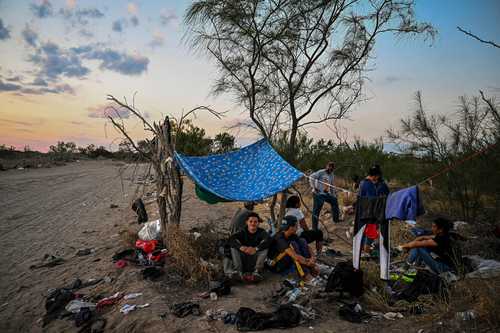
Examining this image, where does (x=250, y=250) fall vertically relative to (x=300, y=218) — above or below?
below

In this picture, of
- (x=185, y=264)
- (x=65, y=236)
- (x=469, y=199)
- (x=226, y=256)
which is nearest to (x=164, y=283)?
(x=185, y=264)

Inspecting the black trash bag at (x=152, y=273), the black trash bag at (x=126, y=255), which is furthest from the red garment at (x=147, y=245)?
the black trash bag at (x=152, y=273)

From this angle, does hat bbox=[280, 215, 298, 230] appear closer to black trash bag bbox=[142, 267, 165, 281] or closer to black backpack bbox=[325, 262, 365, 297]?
black backpack bbox=[325, 262, 365, 297]

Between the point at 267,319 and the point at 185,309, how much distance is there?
2.93 feet

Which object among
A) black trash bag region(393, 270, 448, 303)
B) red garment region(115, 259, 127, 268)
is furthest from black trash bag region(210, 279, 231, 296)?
black trash bag region(393, 270, 448, 303)

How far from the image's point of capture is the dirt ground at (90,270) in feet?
11.2

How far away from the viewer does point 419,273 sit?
12.2 feet

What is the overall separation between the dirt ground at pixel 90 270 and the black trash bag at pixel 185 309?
0.21ft

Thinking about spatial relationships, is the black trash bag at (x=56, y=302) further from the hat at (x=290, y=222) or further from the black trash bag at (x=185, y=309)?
the hat at (x=290, y=222)

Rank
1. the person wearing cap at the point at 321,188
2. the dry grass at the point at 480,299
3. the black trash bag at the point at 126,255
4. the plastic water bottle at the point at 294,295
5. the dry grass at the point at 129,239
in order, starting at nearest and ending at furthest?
the dry grass at the point at 480,299 < the plastic water bottle at the point at 294,295 < the black trash bag at the point at 126,255 < the dry grass at the point at 129,239 < the person wearing cap at the point at 321,188

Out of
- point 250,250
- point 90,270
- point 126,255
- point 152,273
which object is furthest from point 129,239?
point 250,250

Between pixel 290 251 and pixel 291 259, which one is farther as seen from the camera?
pixel 291 259

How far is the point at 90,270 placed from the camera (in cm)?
504

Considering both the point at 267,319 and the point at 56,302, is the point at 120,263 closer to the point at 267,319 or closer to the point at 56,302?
the point at 56,302
